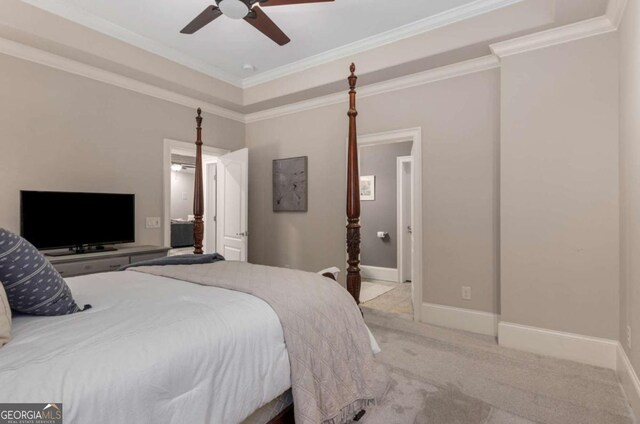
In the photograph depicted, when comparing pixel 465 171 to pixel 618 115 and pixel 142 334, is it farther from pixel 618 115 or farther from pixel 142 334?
pixel 142 334

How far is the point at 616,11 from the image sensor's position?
229 cm

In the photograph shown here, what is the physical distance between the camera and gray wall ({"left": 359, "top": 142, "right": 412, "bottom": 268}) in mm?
5348

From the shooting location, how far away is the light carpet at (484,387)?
186cm

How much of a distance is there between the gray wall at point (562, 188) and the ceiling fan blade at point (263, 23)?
200 centimetres

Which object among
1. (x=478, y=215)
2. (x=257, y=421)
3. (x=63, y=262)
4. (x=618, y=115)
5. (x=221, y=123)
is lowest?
(x=257, y=421)

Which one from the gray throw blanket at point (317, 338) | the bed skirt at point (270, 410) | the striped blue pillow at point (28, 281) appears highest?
the striped blue pillow at point (28, 281)

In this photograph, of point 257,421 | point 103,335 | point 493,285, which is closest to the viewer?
point 103,335

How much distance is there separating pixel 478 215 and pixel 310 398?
2515 millimetres

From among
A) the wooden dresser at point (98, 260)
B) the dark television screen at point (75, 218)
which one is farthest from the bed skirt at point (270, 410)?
the dark television screen at point (75, 218)

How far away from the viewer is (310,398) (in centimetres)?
132

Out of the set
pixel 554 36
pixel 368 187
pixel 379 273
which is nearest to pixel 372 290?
pixel 379 273

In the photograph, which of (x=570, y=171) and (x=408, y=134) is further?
(x=408, y=134)

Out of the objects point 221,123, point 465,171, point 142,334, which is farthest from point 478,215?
point 221,123

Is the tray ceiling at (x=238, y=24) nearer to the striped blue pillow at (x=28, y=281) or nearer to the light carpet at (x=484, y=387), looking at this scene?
the striped blue pillow at (x=28, y=281)
